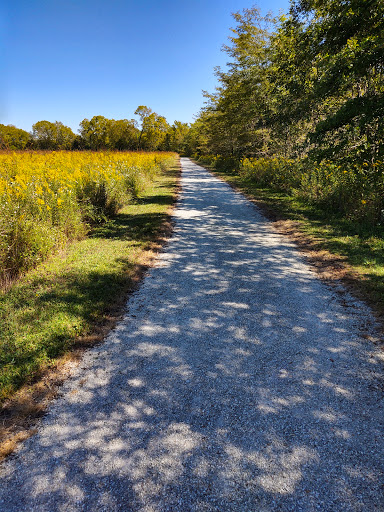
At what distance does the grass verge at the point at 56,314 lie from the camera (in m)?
2.23

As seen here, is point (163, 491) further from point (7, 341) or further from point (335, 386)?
point (7, 341)

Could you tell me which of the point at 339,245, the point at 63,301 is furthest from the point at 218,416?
the point at 339,245

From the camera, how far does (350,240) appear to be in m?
5.64

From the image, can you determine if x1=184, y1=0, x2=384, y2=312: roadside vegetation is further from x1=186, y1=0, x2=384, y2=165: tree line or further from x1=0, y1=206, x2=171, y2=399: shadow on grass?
x1=0, y1=206, x2=171, y2=399: shadow on grass

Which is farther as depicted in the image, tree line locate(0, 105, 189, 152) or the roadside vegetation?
tree line locate(0, 105, 189, 152)

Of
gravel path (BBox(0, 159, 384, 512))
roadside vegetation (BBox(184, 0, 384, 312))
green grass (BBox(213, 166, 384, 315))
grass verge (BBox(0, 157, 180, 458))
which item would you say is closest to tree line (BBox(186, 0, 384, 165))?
roadside vegetation (BBox(184, 0, 384, 312))

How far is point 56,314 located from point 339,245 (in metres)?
5.08

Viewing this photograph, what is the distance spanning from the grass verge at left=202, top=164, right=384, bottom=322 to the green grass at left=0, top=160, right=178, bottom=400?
10.3 ft

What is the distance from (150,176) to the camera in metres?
15.4

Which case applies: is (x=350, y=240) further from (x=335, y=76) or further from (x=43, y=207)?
(x=43, y=207)

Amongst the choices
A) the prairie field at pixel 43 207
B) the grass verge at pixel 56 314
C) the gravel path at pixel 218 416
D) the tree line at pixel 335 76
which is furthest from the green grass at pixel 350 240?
the prairie field at pixel 43 207

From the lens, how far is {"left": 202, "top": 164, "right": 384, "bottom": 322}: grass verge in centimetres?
397

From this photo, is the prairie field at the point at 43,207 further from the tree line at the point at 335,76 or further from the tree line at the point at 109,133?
the tree line at the point at 109,133

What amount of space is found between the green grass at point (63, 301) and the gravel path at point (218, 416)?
1.10 ft
